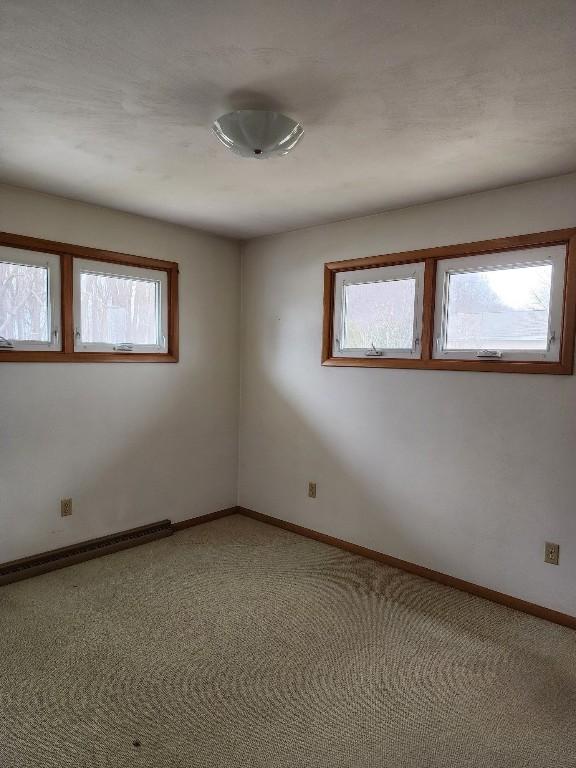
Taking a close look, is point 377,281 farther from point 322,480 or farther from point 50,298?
point 50,298

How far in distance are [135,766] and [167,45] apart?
7.65 feet

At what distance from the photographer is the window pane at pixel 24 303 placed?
2809 millimetres

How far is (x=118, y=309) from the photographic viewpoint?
3371mm

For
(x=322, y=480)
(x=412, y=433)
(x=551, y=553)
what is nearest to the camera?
(x=551, y=553)

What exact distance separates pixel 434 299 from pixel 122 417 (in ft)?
7.51

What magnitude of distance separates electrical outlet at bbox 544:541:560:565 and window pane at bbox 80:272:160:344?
290 cm

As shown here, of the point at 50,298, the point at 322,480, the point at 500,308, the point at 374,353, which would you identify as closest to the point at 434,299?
the point at 500,308

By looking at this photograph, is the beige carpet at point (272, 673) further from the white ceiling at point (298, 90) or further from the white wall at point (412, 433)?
the white ceiling at point (298, 90)

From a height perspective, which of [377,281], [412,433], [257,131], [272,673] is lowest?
[272,673]

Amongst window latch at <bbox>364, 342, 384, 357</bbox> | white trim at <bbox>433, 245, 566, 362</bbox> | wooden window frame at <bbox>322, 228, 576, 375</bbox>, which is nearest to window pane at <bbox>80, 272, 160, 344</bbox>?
wooden window frame at <bbox>322, 228, 576, 375</bbox>

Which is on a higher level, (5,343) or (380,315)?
(380,315)

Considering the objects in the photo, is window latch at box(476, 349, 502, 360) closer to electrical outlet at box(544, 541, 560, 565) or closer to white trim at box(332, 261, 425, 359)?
white trim at box(332, 261, 425, 359)

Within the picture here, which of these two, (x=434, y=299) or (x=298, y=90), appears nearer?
(x=298, y=90)

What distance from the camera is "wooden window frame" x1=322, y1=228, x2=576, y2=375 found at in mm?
2414
